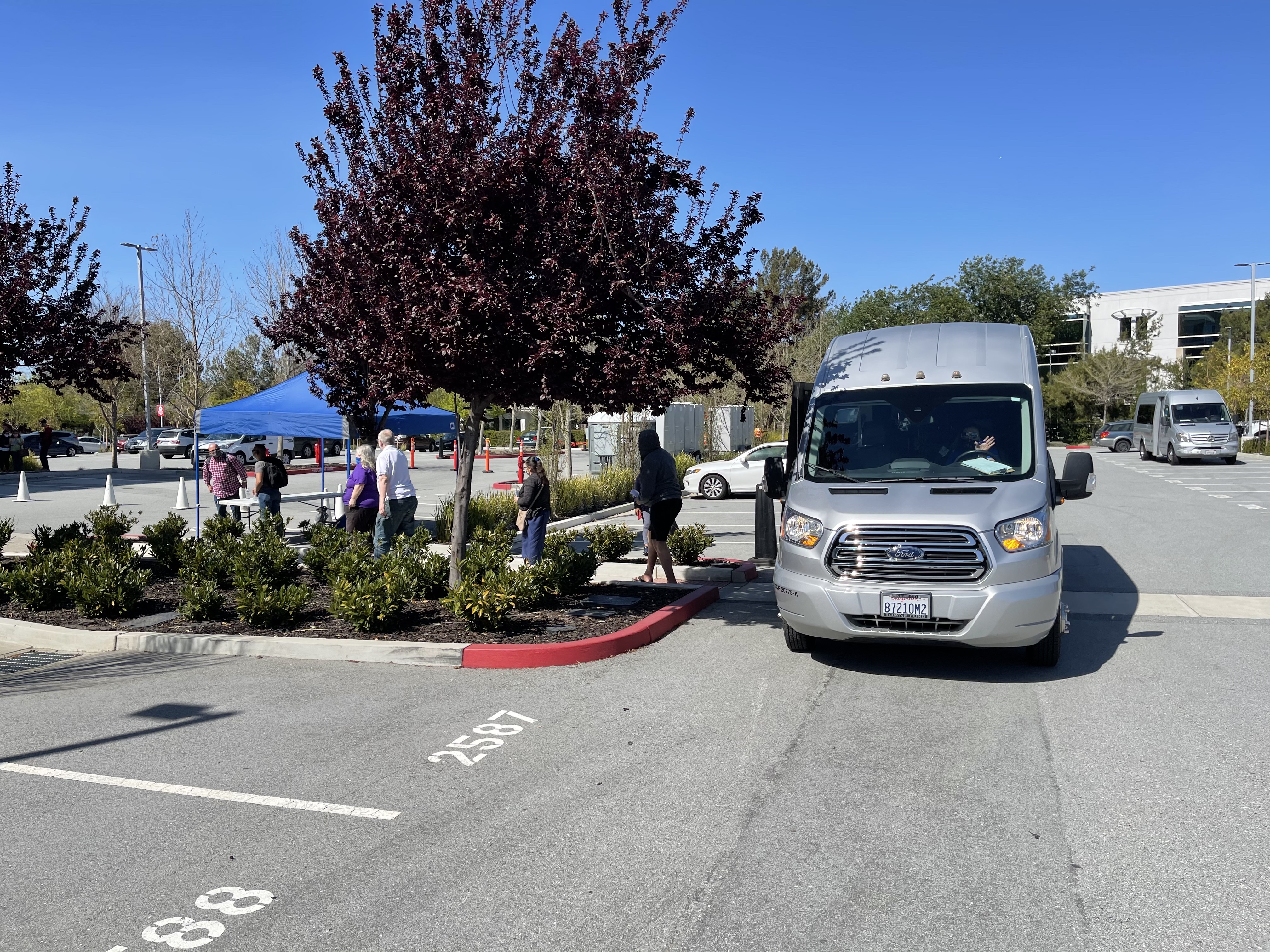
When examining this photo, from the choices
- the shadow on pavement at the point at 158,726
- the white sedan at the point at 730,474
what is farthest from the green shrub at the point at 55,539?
the white sedan at the point at 730,474

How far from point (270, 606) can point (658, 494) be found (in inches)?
159

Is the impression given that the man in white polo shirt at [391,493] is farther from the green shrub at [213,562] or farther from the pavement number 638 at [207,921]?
the pavement number 638 at [207,921]

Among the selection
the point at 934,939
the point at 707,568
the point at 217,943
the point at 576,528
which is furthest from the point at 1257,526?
the point at 217,943

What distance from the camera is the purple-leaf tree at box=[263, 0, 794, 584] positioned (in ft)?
26.2

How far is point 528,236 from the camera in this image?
321 inches

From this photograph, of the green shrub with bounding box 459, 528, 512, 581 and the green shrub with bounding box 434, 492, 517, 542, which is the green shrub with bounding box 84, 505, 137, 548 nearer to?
the green shrub with bounding box 434, 492, 517, 542

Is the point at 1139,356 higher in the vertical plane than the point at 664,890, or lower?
higher

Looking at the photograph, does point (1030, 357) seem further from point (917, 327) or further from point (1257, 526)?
point (1257, 526)

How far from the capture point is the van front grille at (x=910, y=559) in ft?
21.8

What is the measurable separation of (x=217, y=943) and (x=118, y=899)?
2.16ft

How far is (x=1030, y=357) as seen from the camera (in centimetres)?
839

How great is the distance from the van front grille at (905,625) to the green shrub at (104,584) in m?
6.75

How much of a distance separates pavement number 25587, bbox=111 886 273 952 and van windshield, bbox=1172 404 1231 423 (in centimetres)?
3627

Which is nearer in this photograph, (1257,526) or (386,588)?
(386,588)
